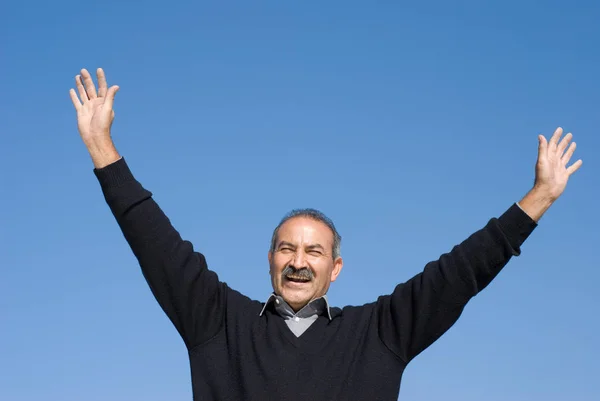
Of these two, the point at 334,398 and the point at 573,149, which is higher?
the point at 573,149

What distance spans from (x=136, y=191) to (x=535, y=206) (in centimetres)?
327

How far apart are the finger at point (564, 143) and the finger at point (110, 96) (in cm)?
381

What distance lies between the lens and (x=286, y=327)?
7.51 metres

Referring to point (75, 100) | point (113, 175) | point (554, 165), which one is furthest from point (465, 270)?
point (75, 100)

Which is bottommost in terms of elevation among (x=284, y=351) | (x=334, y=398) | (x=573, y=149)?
(x=334, y=398)

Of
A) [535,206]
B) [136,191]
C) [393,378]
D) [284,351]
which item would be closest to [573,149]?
[535,206]

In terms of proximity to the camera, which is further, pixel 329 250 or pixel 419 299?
pixel 329 250

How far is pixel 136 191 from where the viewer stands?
282 inches

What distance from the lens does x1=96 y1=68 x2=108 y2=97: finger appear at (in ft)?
24.6

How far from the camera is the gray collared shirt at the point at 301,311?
7.59 meters

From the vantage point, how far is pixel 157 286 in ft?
24.1

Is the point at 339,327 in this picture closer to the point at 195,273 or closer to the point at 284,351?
the point at 284,351

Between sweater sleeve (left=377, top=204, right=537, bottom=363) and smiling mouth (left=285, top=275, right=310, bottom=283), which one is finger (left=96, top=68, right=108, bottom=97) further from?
sweater sleeve (left=377, top=204, right=537, bottom=363)

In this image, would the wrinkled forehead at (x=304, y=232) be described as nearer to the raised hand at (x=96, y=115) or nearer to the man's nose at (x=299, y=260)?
the man's nose at (x=299, y=260)
